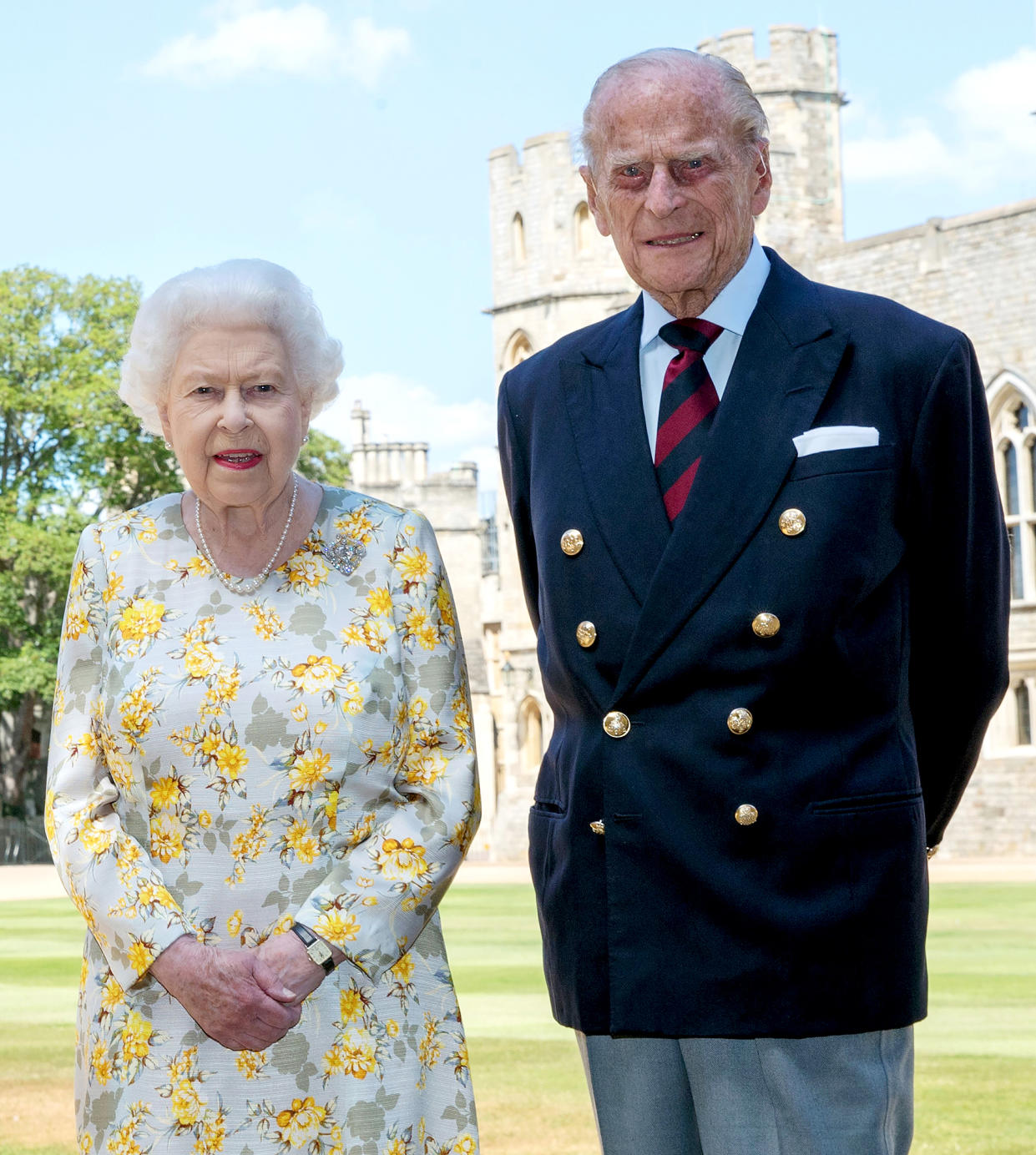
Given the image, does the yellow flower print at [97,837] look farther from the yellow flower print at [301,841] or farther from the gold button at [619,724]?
the gold button at [619,724]

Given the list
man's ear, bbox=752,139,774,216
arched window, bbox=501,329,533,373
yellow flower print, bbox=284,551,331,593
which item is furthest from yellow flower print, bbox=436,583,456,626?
arched window, bbox=501,329,533,373

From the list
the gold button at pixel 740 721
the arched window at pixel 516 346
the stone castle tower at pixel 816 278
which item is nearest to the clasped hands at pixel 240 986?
the gold button at pixel 740 721

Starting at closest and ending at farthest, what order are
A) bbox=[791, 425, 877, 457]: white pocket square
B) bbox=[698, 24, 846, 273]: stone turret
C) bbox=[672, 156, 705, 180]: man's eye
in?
bbox=[791, 425, 877, 457]: white pocket square, bbox=[672, 156, 705, 180]: man's eye, bbox=[698, 24, 846, 273]: stone turret

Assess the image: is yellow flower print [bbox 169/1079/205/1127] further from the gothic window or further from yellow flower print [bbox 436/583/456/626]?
the gothic window

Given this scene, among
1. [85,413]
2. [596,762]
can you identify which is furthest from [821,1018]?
[85,413]

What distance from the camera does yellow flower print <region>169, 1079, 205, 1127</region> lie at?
3.14 meters

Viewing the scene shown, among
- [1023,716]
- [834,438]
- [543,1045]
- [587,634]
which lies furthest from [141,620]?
[1023,716]

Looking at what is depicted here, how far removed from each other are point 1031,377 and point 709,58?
23956mm

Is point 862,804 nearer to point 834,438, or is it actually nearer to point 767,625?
point 767,625

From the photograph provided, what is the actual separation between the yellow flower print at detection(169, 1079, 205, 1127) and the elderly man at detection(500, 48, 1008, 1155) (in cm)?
69

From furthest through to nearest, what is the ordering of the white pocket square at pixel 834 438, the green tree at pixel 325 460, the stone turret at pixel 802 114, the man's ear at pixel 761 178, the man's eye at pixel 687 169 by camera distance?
the green tree at pixel 325 460 < the stone turret at pixel 802 114 < the man's ear at pixel 761 178 < the man's eye at pixel 687 169 < the white pocket square at pixel 834 438

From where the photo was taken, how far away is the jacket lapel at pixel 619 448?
2.85 metres

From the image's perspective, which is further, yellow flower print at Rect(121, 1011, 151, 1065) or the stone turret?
the stone turret

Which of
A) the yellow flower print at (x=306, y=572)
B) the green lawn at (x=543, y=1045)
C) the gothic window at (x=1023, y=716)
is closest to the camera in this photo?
the yellow flower print at (x=306, y=572)
